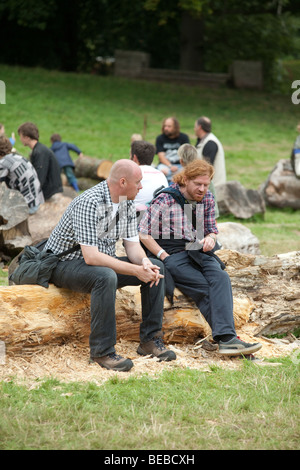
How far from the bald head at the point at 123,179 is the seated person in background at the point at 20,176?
3511 mm

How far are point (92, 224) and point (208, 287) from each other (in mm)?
1121

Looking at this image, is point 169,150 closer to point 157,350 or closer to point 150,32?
point 157,350

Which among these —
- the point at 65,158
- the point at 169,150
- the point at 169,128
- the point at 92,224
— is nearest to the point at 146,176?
the point at 92,224

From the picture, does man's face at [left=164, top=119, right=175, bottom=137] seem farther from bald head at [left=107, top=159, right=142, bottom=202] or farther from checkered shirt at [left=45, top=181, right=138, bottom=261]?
bald head at [left=107, top=159, right=142, bottom=202]

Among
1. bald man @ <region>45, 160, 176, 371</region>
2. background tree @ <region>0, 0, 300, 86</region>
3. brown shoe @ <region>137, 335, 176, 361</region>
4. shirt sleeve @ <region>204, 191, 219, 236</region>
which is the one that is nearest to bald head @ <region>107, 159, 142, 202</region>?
bald man @ <region>45, 160, 176, 371</region>

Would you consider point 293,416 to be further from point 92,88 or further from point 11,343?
point 92,88

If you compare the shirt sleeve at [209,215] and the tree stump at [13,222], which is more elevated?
the shirt sleeve at [209,215]

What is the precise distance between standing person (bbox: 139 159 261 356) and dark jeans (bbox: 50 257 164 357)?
41 cm

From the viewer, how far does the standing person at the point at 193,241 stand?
5176 millimetres

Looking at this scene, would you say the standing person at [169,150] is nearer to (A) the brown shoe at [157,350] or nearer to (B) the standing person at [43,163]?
(B) the standing person at [43,163]

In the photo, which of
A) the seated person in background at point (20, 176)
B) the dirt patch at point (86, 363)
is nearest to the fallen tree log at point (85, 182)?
the seated person in background at point (20, 176)

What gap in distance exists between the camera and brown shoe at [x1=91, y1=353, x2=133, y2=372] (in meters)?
4.68
